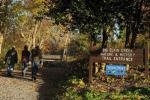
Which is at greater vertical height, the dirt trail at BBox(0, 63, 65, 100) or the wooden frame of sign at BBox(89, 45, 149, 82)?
the wooden frame of sign at BBox(89, 45, 149, 82)

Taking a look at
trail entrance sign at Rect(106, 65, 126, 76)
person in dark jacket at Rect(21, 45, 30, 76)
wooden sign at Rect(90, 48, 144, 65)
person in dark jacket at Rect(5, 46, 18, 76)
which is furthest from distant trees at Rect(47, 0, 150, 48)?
person in dark jacket at Rect(5, 46, 18, 76)

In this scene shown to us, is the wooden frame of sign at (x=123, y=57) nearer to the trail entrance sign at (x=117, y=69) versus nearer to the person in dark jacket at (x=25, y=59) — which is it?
the trail entrance sign at (x=117, y=69)

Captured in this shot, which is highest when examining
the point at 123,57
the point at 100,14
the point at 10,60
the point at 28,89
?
the point at 100,14

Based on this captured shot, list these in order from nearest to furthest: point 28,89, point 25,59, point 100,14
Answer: point 100,14
point 28,89
point 25,59

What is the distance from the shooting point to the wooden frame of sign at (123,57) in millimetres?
18234

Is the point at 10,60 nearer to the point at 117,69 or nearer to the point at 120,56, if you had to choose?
the point at 117,69

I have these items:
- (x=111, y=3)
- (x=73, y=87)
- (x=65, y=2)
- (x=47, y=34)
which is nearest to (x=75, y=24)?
(x=65, y=2)

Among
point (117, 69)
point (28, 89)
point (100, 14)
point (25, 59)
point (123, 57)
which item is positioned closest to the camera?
point (123, 57)

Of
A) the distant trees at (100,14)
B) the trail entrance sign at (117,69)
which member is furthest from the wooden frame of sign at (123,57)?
the distant trees at (100,14)

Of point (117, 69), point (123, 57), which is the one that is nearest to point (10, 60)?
point (117, 69)

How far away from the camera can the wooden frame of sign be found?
18234 mm

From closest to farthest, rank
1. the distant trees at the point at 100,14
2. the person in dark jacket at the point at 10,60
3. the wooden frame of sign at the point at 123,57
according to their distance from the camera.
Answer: the wooden frame of sign at the point at 123,57, the distant trees at the point at 100,14, the person in dark jacket at the point at 10,60

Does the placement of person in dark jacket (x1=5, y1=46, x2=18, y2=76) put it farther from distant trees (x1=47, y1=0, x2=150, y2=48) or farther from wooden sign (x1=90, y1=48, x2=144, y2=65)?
wooden sign (x1=90, y1=48, x2=144, y2=65)

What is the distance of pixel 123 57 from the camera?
18562 mm
